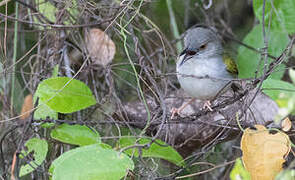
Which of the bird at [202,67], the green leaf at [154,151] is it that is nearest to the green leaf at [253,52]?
the bird at [202,67]

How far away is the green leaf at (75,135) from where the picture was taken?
2.78 meters

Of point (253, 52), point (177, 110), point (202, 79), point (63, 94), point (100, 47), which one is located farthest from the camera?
point (253, 52)

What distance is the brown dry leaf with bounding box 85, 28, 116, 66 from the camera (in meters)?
3.75

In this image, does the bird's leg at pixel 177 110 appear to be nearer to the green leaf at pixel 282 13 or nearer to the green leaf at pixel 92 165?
the green leaf at pixel 282 13

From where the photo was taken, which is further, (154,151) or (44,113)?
(44,113)

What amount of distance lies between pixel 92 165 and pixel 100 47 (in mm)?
1873

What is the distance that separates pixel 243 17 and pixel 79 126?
12.1 feet

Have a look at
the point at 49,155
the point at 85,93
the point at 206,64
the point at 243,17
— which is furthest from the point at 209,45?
the point at 243,17

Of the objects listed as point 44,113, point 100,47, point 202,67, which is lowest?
point 44,113

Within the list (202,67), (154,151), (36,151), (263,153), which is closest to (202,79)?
(202,67)

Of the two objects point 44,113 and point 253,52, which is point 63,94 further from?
point 253,52

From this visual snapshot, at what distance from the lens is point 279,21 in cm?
335

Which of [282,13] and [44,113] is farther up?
[282,13]

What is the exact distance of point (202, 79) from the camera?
3.28m
